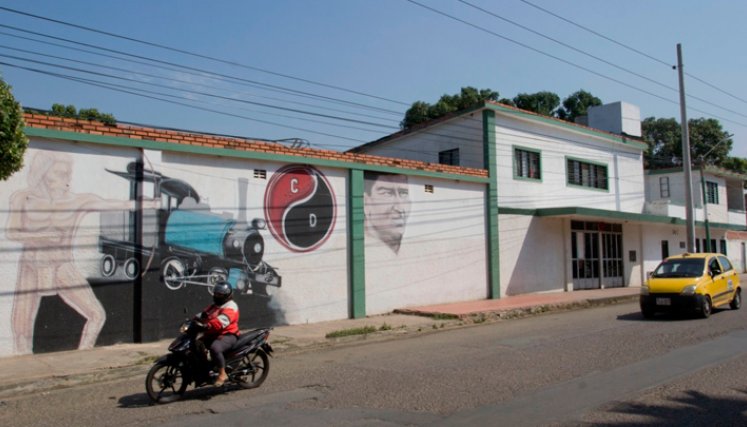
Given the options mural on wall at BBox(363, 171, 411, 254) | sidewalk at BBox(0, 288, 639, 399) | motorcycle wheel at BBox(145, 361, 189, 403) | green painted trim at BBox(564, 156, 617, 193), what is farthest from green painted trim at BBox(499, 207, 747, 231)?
motorcycle wheel at BBox(145, 361, 189, 403)

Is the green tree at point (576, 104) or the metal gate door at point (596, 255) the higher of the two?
the green tree at point (576, 104)

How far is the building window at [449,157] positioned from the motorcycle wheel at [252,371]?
48.3 ft

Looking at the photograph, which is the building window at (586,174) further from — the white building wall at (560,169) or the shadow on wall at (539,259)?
the shadow on wall at (539,259)

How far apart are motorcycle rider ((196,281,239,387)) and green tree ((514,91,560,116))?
42226 millimetres

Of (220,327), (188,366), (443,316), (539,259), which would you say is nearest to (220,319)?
(220,327)

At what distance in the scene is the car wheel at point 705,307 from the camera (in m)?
14.2

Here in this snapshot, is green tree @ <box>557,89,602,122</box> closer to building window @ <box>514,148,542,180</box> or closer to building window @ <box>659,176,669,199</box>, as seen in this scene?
building window @ <box>659,176,669,199</box>

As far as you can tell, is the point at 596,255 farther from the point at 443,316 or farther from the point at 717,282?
the point at 443,316

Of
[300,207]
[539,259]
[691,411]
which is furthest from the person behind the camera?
[539,259]

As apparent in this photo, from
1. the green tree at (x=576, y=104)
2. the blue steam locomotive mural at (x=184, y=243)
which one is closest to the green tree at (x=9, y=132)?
the blue steam locomotive mural at (x=184, y=243)

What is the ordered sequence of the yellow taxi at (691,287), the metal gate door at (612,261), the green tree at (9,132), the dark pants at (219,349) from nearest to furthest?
the dark pants at (219,349)
the green tree at (9,132)
the yellow taxi at (691,287)
the metal gate door at (612,261)

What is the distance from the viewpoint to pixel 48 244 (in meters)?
10.8

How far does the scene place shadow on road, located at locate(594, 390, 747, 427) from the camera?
19.0 ft

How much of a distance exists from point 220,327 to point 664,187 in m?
33.4
